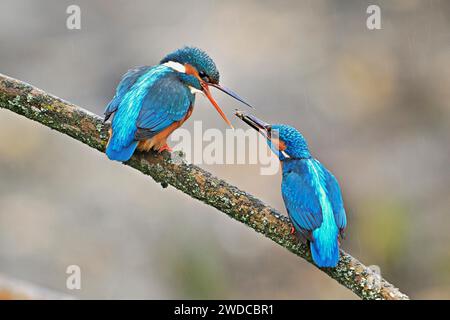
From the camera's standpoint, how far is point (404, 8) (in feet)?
27.4

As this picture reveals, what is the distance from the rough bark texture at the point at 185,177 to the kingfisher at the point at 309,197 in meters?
0.08

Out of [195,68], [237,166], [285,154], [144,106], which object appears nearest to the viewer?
[144,106]

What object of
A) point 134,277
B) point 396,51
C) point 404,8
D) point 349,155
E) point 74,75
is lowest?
point 134,277

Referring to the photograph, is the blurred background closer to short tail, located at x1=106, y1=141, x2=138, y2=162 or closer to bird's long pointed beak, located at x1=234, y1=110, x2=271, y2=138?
bird's long pointed beak, located at x1=234, y1=110, x2=271, y2=138

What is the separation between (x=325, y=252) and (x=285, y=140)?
0.65 meters

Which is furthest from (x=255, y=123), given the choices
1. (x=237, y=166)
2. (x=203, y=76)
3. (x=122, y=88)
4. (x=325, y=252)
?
(x=237, y=166)

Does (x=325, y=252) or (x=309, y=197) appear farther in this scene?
(x=309, y=197)

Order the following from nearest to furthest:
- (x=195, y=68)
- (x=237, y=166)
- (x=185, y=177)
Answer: (x=185, y=177) < (x=195, y=68) < (x=237, y=166)

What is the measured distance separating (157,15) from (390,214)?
351 cm

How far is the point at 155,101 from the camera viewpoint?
3.32 metres

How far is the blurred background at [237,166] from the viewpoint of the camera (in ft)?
19.6

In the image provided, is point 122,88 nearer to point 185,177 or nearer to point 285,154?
point 185,177

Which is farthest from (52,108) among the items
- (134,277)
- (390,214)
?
(390,214)
